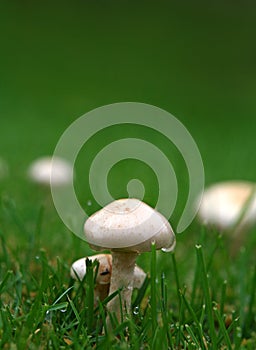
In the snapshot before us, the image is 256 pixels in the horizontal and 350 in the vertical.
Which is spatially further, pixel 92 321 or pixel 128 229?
pixel 92 321

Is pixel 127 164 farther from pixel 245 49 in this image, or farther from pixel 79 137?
pixel 245 49

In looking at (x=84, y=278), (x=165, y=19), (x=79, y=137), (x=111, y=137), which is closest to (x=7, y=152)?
(x=79, y=137)

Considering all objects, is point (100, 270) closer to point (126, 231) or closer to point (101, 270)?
point (101, 270)

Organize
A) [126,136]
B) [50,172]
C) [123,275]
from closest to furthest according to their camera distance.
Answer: [123,275], [50,172], [126,136]

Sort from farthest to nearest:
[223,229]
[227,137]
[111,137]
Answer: [227,137]
[111,137]
[223,229]

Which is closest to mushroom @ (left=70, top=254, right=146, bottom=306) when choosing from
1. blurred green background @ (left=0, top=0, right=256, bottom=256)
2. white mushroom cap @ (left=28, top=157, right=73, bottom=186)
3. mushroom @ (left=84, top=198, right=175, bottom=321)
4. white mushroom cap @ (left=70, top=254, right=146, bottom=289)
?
white mushroom cap @ (left=70, top=254, right=146, bottom=289)

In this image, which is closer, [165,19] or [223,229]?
[223,229]

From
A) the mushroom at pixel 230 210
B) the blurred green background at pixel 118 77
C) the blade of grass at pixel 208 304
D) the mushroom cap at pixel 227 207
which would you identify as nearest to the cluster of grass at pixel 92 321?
the blade of grass at pixel 208 304

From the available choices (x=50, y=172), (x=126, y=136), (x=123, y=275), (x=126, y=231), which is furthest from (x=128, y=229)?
(x=126, y=136)
